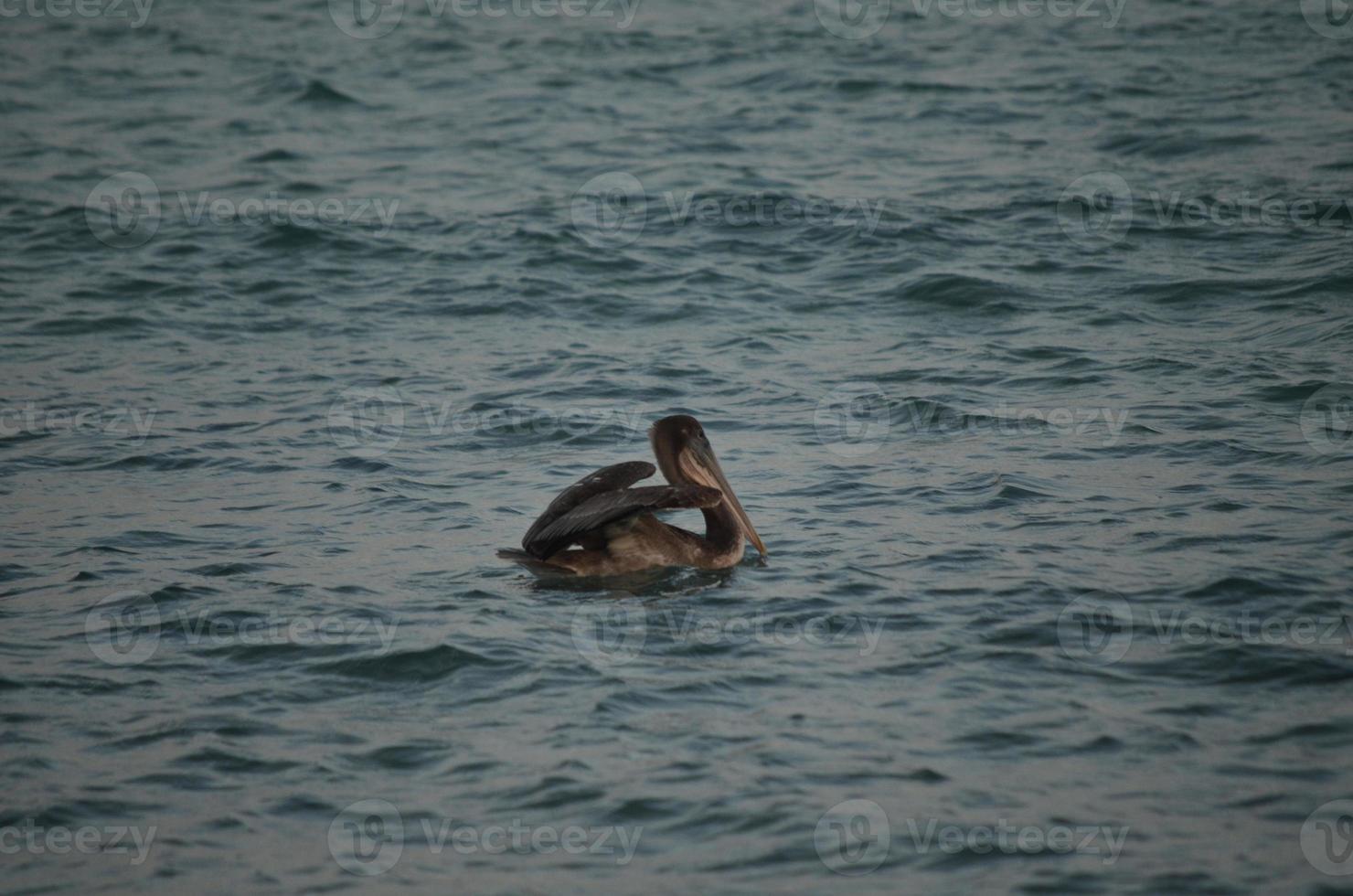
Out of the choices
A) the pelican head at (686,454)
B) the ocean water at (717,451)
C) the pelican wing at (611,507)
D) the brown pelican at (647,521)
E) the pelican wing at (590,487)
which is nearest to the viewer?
the ocean water at (717,451)

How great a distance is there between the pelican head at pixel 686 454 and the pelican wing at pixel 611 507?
0.45 metres

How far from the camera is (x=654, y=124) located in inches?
806

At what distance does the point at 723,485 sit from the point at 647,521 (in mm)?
529

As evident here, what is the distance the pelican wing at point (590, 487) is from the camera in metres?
8.92

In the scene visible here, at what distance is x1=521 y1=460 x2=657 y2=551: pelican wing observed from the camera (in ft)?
29.3

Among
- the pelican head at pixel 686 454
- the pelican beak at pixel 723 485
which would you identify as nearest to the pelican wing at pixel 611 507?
the pelican beak at pixel 723 485

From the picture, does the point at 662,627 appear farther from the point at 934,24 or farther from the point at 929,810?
the point at 934,24

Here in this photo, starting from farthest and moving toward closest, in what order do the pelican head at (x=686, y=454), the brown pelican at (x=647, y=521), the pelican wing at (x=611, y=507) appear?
1. the pelican head at (x=686, y=454)
2. the brown pelican at (x=647, y=521)
3. the pelican wing at (x=611, y=507)

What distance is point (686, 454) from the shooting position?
9445 mm

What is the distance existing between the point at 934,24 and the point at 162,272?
13.7m

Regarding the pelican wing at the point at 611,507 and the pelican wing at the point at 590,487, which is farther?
the pelican wing at the point at 590,487

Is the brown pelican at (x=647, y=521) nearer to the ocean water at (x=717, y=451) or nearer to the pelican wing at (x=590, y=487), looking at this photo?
the pelican wing at (x=590, y=487)

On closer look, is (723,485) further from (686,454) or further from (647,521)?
(647,521)

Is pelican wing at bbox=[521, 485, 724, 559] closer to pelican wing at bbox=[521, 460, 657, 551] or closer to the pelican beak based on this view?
pelican wing at bbox=[521, 460, 657, 551]
